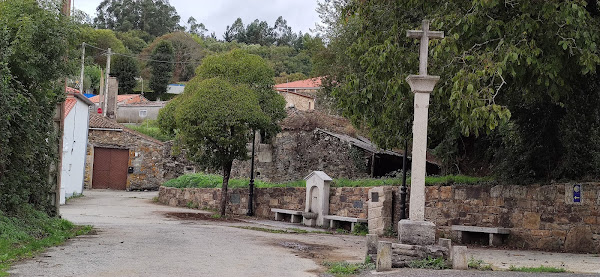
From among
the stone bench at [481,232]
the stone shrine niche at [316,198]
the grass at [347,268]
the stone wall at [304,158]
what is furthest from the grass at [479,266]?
the stone wall at [304,158]

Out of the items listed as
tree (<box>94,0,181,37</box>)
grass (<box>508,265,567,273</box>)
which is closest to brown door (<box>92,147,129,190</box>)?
grass (<box>508,265,567,273</box>)

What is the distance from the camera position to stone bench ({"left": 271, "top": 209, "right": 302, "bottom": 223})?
856 inches

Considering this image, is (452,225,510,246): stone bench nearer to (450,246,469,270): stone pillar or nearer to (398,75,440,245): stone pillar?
(398,75,440,245): stone pillar

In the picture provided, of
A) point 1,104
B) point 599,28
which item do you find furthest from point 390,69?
point 1,104

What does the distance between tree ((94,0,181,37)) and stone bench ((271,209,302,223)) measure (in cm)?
6931

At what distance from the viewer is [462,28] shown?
11.9m

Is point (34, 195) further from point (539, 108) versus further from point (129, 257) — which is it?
point (539, 108)

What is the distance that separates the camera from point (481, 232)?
50.4 feet

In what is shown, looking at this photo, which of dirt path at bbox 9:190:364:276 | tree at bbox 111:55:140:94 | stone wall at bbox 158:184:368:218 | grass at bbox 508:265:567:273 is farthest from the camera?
tree at bbox 111:55:140:94

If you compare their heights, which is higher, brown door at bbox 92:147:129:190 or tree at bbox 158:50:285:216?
tree at bbox 158:50:285:216

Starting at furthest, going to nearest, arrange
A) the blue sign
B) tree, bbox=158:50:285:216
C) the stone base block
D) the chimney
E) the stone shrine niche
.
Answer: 1. the chimney
2. tree, bbox=158:50:285:216
3. the stone shrine niche
4. the blue sign
5. the stone base block

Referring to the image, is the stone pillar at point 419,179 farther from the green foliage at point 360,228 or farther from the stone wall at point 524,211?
the green foliage at point 360,228

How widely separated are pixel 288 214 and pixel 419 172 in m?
13.0

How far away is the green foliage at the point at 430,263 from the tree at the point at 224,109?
11.8 m
